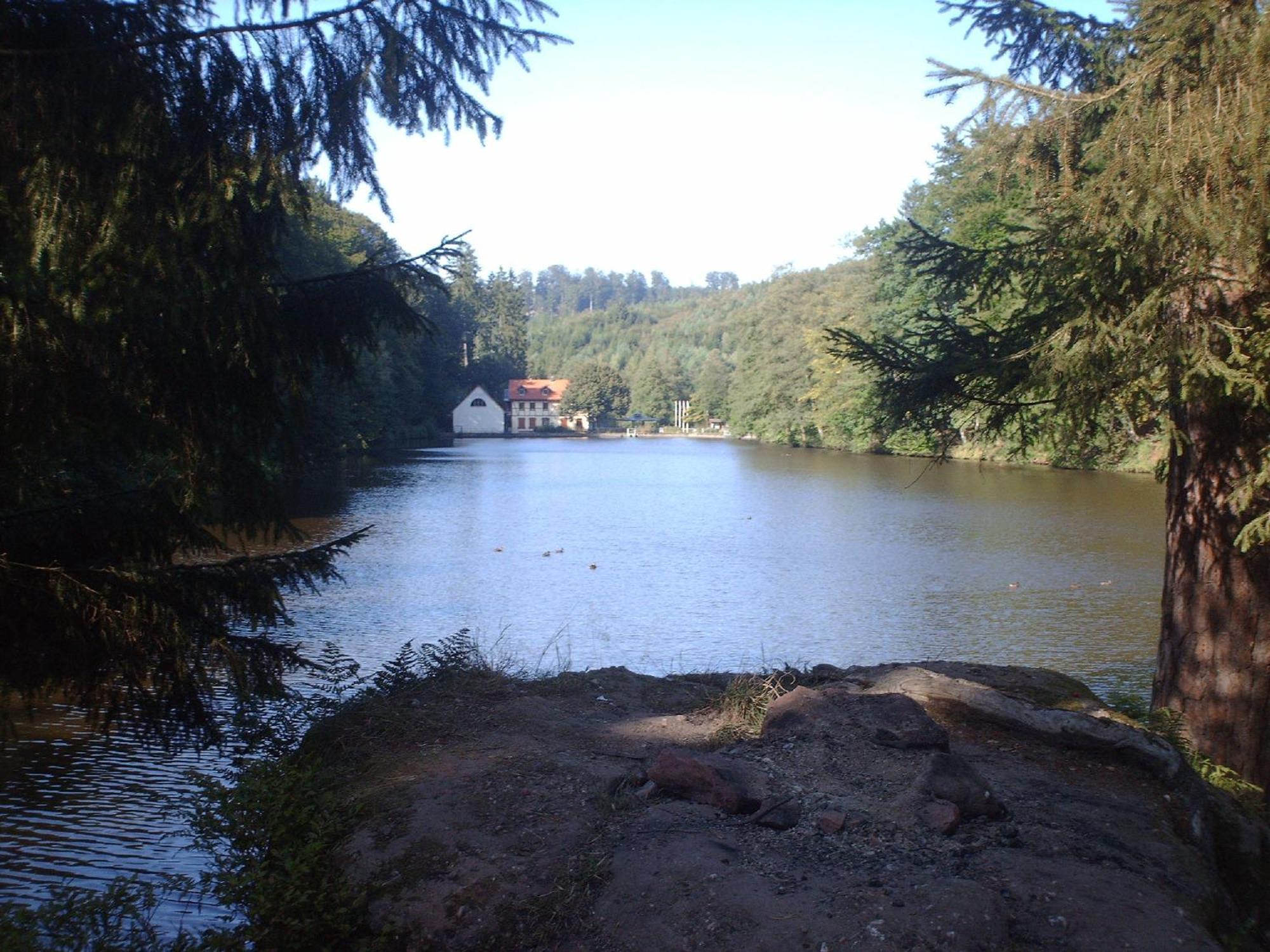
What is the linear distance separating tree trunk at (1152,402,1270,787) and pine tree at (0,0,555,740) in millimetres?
4800

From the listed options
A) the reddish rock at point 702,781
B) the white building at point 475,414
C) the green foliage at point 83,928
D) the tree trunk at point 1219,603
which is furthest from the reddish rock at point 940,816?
the white building at point 475,414

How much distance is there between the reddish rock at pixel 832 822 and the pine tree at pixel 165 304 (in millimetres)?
2316

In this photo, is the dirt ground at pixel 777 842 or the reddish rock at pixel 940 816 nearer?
the dirt ground at pixel 777 842

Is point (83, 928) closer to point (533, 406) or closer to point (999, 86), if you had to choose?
point (999, 86)

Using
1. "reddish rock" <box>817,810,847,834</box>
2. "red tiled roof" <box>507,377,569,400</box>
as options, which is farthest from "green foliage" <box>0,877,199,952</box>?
"red tiled roof" <box>507,377,569,400</box>

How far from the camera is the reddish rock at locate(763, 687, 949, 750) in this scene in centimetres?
518

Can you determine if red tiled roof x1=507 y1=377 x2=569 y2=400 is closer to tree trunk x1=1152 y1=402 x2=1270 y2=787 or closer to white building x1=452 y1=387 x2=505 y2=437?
white building x1=452 y1=387 x2=505 y2=437

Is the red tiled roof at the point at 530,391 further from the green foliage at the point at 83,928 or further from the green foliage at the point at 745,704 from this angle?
the green foliage at the point at 83,928

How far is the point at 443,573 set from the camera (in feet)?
54.0

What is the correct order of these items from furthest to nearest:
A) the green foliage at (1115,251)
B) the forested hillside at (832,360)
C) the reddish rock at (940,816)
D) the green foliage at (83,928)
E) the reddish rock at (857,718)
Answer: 1. the forested hillside at (832,360)
2. the green foliage at (1115,251)
3. the reddish rock at (857,718)
4. the reddish rock at (940,816)
5. the green foliage at (83,928)

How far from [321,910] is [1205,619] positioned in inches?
219

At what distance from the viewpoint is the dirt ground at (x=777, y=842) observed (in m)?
3.63

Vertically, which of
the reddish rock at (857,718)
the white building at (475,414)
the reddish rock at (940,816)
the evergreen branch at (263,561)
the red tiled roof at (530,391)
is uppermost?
the red tiled roof at (530,391)

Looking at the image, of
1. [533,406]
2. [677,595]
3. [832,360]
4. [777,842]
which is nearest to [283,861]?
[777,842]
